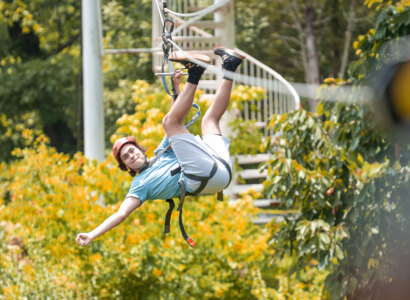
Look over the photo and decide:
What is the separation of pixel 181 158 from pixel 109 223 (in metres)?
0.44

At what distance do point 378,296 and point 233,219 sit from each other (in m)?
1.66

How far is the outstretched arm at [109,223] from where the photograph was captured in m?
3.25

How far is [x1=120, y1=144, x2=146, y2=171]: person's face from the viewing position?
3.44m

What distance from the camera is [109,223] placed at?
3.29 metres

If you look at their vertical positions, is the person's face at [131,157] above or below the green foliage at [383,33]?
below

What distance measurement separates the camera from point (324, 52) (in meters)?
16.1

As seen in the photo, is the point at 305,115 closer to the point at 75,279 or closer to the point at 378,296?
the point at 378,296

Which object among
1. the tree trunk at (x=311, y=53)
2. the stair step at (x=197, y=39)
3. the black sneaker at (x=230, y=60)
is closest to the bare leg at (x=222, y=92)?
the black sneaker at (x=230, y=60)

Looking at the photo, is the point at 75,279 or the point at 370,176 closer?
the point at 370,176

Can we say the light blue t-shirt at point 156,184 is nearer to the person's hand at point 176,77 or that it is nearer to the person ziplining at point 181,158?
the person ziplining at point 181,158

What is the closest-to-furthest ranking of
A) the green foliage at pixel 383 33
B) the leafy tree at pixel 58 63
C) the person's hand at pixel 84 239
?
1. the person's hand at pixel 84 239
2. the green foliage at pixel 383 33
3. the leafy tree at pixel 58 63

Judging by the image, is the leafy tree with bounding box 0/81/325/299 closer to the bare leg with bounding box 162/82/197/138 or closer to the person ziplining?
the person ziplining

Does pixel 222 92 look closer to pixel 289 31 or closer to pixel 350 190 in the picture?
pixel 350 190

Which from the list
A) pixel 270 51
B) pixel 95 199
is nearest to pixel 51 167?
pixel 95 199
